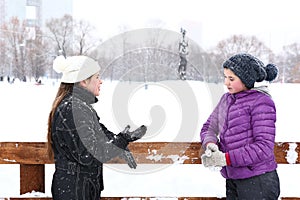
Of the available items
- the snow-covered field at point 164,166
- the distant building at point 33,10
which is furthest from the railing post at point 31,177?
the distant building at point 33,10

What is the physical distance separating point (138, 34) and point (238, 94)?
95cm

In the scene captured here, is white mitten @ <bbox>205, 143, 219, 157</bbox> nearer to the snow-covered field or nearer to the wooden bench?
the wooden bench

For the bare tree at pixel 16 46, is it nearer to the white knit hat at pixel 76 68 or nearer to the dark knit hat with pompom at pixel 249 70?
the white knit hat at pixel 76 68

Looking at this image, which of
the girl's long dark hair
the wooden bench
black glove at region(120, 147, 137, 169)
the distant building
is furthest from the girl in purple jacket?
the distant building

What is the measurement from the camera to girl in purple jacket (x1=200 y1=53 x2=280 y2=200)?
2191 millimetres

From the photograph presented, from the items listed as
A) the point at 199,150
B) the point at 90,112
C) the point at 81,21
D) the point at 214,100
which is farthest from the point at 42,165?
the point at 81,21

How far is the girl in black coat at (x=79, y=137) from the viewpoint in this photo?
2127 mm

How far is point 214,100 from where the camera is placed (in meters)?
Result: 2.76

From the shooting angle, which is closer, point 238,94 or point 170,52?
point 238,94

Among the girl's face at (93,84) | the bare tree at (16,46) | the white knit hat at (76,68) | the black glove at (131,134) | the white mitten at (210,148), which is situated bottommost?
the bare tree at (16,46)

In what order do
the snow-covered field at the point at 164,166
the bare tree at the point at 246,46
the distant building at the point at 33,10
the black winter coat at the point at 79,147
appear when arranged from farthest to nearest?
the distant building at the point at 33,10, the bare tree at the point at 246,46, the snow-covered field at the point at 164,166, the black winter coat at the point at 79,147

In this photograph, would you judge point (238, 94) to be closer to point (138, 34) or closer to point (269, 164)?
point (269, 164)

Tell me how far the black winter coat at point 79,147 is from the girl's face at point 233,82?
713 millimetres

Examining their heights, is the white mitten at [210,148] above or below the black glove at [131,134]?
below
